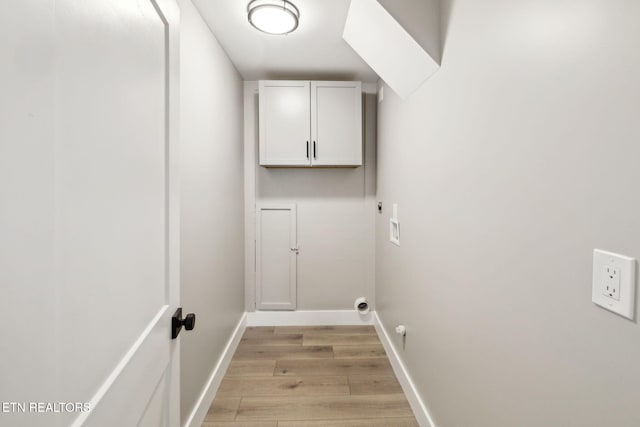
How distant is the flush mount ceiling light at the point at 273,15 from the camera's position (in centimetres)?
172

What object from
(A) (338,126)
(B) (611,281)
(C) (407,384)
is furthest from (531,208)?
(A) (338,126)

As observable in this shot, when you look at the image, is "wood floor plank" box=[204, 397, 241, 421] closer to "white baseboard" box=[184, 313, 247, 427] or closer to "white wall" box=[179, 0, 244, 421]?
"white baseboard" box=[184, 313, 247, 427]

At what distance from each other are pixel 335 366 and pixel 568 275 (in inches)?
77.3

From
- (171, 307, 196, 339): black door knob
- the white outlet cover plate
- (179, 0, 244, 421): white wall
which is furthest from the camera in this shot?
(179, 0, 244, 421): white wall

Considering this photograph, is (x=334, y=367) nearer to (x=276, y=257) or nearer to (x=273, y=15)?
(x=276, y=257)

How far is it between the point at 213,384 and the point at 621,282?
215 cm

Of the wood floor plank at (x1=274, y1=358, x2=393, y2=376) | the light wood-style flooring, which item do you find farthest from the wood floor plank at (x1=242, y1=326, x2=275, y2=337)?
the wood floor plank at (x1=274, y1=358, x2=393, y2=376)

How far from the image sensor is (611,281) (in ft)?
2.08

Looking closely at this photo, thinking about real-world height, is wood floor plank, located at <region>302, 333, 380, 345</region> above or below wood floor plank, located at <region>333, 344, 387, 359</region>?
above

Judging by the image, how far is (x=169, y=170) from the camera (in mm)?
959

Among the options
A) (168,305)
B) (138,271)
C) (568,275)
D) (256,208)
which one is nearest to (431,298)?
(568,275)

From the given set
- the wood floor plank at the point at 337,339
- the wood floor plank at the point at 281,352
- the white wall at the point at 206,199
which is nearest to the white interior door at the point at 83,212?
the white wall at the point at 206,199

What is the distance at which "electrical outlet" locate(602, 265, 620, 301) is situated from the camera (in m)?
0.62

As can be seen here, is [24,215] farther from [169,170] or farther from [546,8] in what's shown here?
[546,8]
